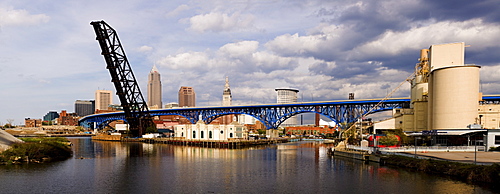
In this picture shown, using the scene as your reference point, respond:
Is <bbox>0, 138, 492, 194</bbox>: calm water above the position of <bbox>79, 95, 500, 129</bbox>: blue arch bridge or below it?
below

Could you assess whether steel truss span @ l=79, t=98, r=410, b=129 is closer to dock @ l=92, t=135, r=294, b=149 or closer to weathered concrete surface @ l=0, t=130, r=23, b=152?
dock @ l=92, t=135, r=294, b=149

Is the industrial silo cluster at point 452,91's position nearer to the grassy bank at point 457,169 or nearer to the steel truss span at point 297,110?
the grassy bank at point 457,169

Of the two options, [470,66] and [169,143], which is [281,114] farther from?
[470,66]

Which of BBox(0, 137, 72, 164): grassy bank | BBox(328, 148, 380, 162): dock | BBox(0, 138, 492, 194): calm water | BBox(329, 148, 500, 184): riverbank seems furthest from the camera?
BBox(328, 148, 380, 162): dock

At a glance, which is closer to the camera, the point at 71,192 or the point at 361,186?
the point at 71,192

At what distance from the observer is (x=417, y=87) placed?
63406 mm

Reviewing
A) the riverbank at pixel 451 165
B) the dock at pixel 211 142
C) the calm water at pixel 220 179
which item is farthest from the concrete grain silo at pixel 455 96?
the dock at pixel 211 142

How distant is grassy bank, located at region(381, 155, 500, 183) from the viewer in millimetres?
27733

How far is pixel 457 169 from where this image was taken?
30750 mm

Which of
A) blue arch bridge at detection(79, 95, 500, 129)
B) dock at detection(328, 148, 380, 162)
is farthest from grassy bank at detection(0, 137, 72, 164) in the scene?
blue arch bridge at detection(79, 95, 500, 129)

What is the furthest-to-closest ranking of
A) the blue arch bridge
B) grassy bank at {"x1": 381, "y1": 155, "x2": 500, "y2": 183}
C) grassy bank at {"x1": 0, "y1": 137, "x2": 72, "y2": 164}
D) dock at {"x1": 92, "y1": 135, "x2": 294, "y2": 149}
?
the blue arch bridge, dock at {"x1": 92, "y1": 135, "x2": 294, "y2": 149}, grassy bank at {"x1": 0, "y1": 137, "x2": 72, "y2": 164}, grassy bank at {"x1": 381, "y1": 155, "x2": 500, "y2": 183}

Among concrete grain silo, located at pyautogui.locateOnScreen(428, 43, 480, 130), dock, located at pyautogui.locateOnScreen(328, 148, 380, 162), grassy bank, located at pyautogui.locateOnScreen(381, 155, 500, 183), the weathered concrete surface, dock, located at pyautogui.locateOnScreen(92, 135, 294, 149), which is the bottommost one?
dock, located at pyautogui.locateOnScreen(92, 135, 294, 149)

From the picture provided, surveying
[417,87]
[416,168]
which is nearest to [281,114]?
[417,87]

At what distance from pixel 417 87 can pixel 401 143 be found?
1704 centimetres
